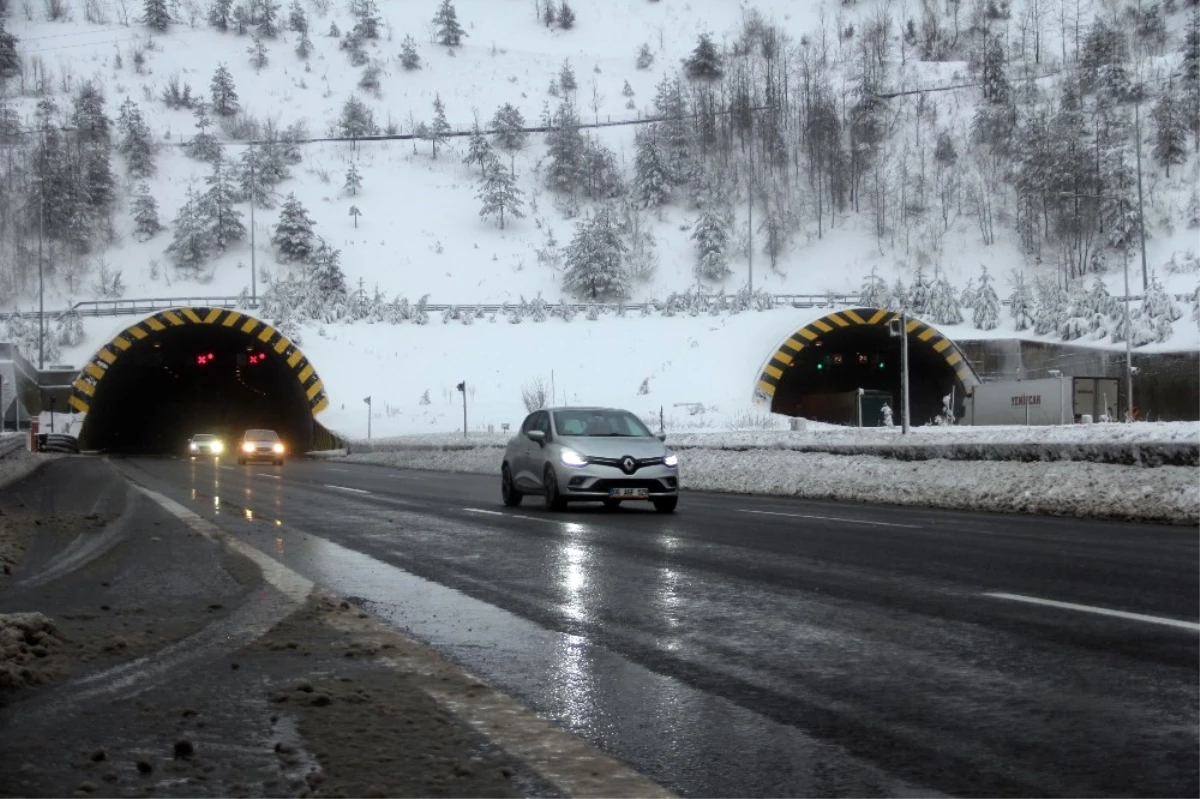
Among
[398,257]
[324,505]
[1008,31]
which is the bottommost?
[324,505]

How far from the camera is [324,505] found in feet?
66.6

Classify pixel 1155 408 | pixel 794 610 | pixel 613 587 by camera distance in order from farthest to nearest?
pixel 1155 408 → pixel 613 587 → pixel 794 610

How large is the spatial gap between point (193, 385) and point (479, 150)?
44390 mm

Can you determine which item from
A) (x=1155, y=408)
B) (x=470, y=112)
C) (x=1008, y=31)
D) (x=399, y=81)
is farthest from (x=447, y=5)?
(x=1155, y=408)

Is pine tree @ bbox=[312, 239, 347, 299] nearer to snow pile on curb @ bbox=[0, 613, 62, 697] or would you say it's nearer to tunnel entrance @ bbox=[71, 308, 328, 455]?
tunnel entrance @ bbox=[71, 308, 328, 455]

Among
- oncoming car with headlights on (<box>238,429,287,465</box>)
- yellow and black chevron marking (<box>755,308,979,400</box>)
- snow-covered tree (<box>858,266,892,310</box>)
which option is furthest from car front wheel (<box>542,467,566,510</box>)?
snow-covered tree (<box>858,266,892,310</box>)

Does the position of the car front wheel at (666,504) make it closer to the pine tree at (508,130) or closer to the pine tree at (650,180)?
the pine tree at (650,180)

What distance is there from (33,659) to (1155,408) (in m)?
50.4

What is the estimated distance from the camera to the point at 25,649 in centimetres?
632

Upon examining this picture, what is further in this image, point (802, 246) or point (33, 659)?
point (802, 246)

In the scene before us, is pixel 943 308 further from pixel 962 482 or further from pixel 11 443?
pixel 962 482

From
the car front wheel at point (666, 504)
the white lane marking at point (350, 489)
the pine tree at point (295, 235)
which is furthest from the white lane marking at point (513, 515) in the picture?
the pine tree at point (295, 235)

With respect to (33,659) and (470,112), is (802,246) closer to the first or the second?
(470,112)

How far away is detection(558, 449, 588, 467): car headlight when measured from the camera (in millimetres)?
18566
